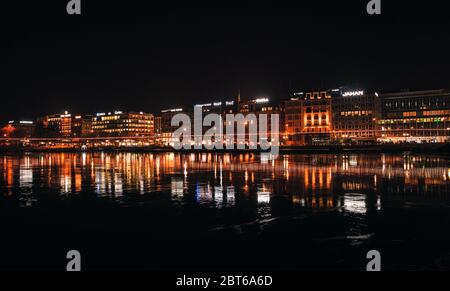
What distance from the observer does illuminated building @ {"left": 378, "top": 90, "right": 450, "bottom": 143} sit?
491 ft

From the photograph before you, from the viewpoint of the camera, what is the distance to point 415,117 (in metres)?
155

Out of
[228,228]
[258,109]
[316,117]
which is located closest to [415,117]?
[316,117]

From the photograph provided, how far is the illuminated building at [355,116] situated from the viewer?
517 feet

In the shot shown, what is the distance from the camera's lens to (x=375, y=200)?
20.1 meters

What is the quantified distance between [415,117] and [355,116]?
70.1 feet

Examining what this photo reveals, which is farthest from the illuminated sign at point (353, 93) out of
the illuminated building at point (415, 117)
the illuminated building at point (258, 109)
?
the illuminated building at point (258, 109)

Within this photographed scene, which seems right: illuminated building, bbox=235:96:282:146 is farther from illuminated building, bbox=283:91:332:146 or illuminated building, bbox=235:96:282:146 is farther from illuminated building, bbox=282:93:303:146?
illuminated building, bbox=283:91:332:146

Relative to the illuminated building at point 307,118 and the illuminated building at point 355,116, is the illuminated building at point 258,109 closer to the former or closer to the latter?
the illuminated building at point 307,118

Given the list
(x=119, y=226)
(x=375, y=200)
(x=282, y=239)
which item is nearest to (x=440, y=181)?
(x=375, y=200)

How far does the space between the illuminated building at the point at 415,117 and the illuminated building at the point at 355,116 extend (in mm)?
4138

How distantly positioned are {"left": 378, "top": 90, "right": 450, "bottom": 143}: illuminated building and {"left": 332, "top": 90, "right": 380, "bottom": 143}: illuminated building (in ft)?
13.6
